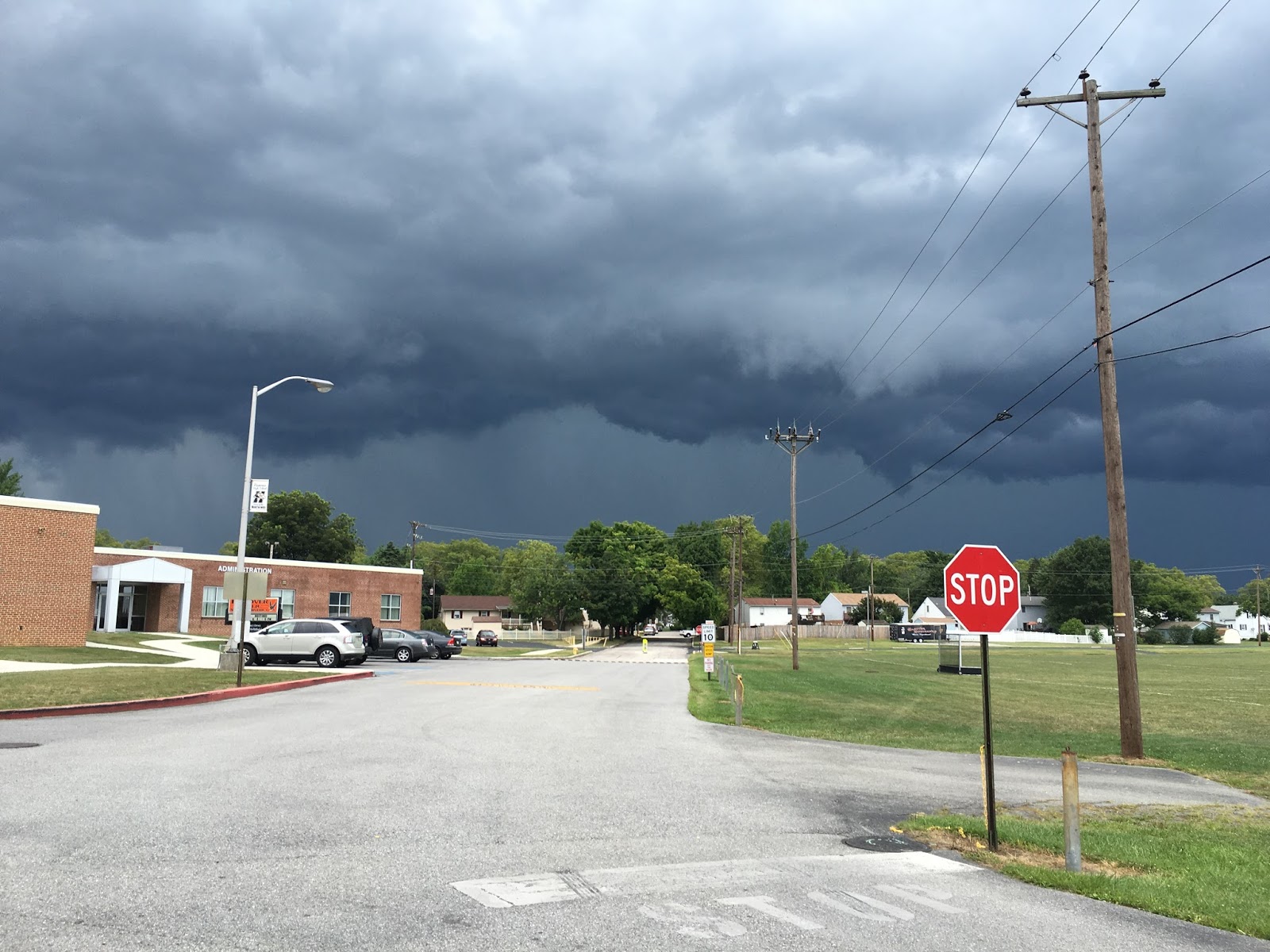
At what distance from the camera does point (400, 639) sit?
44.9 metres

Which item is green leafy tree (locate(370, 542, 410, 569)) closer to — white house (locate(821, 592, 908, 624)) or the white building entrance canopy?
white house (locate(821, 592, 908, 624))

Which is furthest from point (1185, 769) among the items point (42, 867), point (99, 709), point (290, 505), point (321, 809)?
point (290, 505)

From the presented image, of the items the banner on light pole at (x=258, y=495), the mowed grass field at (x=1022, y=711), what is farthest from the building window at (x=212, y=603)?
the banner on light pole at (x=258, y=495)

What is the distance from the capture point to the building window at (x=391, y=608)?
67188 mm

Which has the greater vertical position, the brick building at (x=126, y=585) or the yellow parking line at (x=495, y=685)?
the brick building at (x=126, y=585)

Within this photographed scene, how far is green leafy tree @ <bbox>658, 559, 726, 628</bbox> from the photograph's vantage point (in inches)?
4845

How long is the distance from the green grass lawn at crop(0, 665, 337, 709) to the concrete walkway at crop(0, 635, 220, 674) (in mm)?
1643

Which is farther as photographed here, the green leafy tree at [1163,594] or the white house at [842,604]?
the green leafy tree at [1163,594]

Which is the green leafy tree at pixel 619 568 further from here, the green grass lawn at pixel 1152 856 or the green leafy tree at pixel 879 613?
the green grass lawn at pixel 1152 856

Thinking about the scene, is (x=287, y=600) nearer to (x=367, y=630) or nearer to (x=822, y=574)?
(x=367, y=630)

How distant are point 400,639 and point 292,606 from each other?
18.7 metres

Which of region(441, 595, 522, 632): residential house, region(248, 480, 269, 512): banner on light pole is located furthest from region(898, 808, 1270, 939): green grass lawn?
region(441, 595, 522, 632): residential house

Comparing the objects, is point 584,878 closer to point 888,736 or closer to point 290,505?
point 888,736

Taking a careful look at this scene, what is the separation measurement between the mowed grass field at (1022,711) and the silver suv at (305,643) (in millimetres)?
12497
